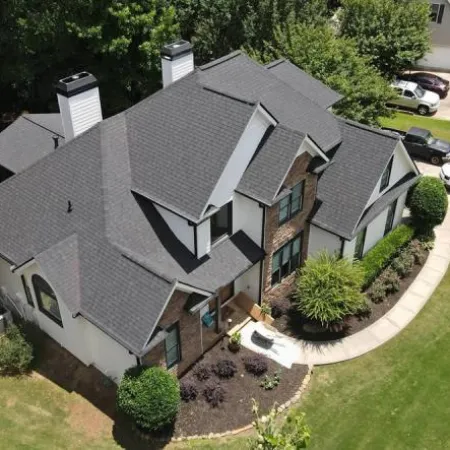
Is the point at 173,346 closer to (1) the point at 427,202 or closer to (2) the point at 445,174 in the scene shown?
(1) the point at 427,202

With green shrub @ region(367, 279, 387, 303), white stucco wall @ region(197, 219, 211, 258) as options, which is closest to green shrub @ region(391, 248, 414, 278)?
green shrub @ region(367, 279, 387, 303)

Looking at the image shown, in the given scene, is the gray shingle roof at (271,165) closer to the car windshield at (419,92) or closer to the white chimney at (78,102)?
the white chimney at (78,102)

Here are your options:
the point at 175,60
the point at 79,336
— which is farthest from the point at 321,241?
the point at 79,336

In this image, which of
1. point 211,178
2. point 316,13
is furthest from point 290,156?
point 316,13

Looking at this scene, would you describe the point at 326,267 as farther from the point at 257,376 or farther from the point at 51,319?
the point at 51,319

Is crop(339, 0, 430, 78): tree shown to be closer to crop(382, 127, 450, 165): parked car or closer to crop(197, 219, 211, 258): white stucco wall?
crop(382, 127, 450, 165): parked car
